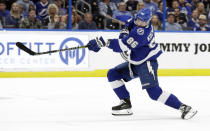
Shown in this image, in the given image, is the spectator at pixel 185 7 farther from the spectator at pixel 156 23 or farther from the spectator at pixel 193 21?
the spectator at pixel 156 23

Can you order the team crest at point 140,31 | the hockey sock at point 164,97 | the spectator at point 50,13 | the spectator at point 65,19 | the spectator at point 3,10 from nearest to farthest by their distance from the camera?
the team crest at point 140,31 < the hockey sock at point 164,97 < the spectator at point 3,10 < the spectator at point 50,13 < the spectator at point 65,19

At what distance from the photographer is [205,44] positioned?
793 centimetres

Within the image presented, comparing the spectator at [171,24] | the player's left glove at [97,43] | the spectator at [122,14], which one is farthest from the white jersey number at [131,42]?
the spectator at [171,24]

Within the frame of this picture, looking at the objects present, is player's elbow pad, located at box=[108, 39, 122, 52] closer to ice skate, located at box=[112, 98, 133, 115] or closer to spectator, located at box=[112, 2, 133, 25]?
ice skate, located at box=[112, 98, 133, 115]

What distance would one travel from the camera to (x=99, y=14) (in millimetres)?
7480

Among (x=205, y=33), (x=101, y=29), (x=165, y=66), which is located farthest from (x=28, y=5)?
(x=205, y=33)

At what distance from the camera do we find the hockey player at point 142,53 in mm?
3635

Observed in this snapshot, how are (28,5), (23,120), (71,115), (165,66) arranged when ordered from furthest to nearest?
(165,66), (28,5), (71,115), (23,120)

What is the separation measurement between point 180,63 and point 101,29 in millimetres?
1490

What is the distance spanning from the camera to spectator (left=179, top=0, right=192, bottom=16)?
7.99 m

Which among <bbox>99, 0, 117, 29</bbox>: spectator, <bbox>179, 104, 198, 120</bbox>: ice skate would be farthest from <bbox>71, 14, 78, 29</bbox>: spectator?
<bbox>179, 104, 198, 120</bbox>: ice skate

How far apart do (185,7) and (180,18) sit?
255 millimetres

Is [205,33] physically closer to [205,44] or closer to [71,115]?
[205,44]

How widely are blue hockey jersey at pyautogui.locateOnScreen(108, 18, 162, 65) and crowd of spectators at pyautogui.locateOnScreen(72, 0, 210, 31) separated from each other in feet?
12.0
